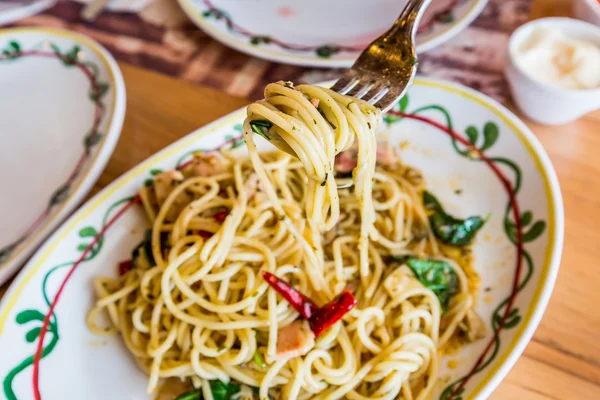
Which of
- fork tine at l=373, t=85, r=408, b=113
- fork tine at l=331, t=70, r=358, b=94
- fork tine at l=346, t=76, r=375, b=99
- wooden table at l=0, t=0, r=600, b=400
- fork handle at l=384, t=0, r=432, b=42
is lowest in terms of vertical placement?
wooden table at l=0, t=0, r=600, b=400

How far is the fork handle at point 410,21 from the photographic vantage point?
59.5 inches

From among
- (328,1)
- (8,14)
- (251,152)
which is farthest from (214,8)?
(251,152)

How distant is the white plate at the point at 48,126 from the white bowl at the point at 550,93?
54.0 inches

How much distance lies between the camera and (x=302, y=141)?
1157mm

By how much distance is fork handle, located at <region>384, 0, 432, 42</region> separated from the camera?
4.96 ft

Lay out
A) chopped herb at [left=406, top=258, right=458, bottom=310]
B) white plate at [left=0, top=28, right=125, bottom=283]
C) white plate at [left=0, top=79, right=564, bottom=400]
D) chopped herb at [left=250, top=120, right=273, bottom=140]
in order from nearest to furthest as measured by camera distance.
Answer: chopped herb at [left=250, top=120, right=273, bottom=140], white plate at [left=0, top=79, right=564, bottom=400], chopped herb at [left=406, top=258, right=458, bottom=310], white plate at [left=0, top=28, right=125, bottom=283]

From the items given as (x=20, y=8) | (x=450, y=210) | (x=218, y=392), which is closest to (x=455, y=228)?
(x=450, y=210)

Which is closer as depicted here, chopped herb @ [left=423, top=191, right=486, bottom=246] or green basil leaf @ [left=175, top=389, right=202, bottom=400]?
green basil leaf @ [left=175, top=389, right=202, bottom=400]

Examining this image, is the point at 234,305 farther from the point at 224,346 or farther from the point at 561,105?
the point at 561,105

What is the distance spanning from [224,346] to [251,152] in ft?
1.84

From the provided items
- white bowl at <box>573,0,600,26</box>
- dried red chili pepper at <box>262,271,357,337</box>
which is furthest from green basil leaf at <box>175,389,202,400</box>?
white bowl at <box>573,0,600,26</box>

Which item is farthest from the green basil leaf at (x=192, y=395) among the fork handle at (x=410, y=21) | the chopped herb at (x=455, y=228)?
the fork handle at (x=410, y=21)

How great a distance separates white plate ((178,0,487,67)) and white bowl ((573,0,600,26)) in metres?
0.37

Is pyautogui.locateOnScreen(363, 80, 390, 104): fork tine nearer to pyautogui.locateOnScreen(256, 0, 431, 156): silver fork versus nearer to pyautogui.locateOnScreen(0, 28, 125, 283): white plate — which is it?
pyautogui.locateOnScreen(256, 0, 431, 156): silver fork
